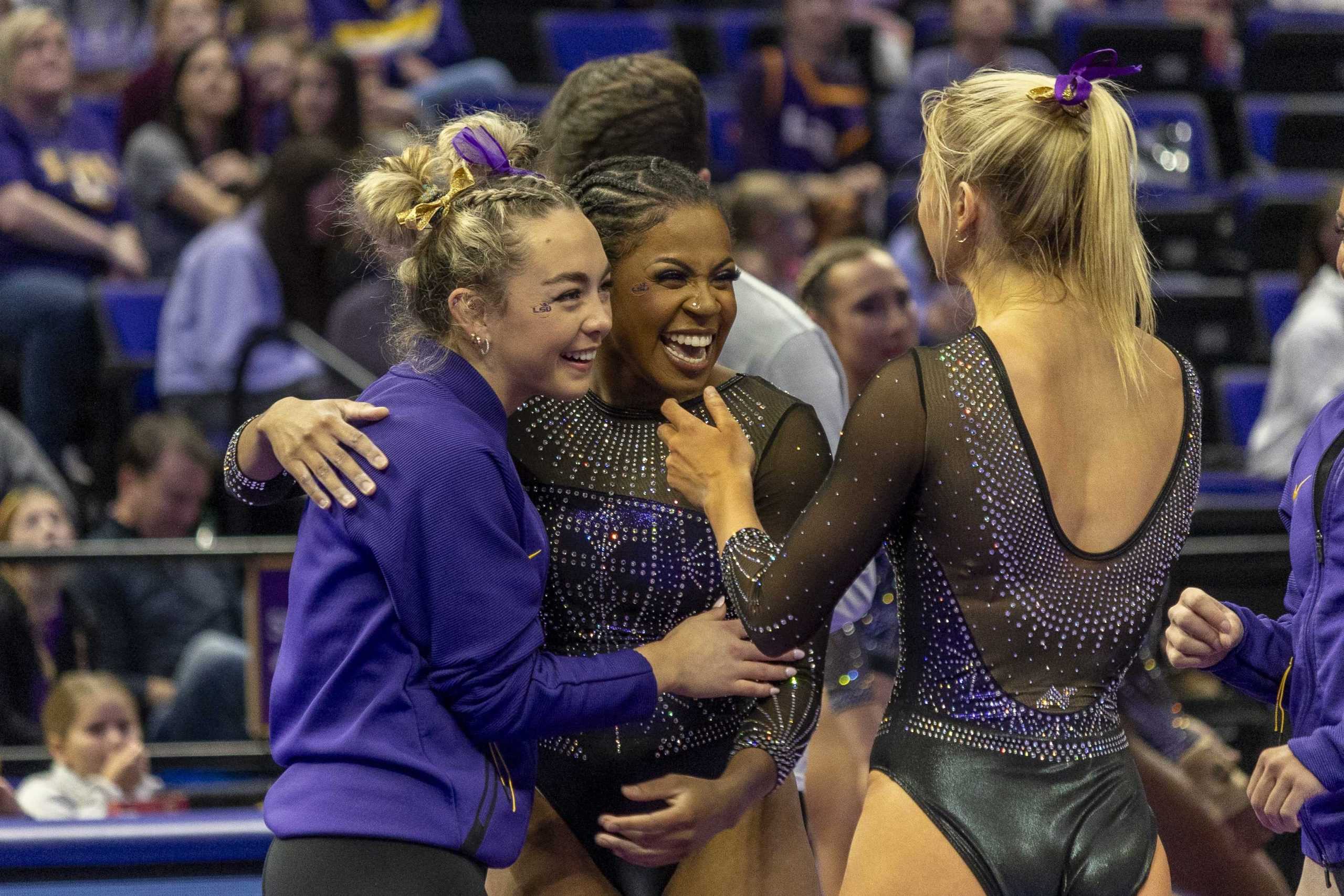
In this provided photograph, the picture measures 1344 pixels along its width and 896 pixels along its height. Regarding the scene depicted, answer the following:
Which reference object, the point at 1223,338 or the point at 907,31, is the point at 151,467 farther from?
the point at 907,31

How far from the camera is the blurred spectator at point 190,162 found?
5.76 m

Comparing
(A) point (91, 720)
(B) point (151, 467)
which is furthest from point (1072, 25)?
(A) point (91, 720)

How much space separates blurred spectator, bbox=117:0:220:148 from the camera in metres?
6.09

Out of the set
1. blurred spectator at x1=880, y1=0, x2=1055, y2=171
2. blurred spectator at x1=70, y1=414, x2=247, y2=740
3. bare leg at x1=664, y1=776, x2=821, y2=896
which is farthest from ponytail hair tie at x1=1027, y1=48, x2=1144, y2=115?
blurred spectator at x1=880, y1=0, x2=1055, y2=171

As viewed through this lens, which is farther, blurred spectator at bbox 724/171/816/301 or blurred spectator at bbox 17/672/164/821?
blurred spectator at bbox 724/171/816/301

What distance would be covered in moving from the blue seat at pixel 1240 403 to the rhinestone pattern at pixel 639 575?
433 centimetres

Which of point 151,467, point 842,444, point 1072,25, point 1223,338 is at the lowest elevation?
point 1223,338

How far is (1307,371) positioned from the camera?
5.27 meters

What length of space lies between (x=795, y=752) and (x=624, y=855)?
0.25 metres

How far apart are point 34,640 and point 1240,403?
14.2 feet

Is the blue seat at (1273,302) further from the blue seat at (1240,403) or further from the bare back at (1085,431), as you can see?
the bare back at (1085,431)

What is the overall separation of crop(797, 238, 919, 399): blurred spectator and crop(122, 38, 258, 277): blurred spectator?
280 centimetres

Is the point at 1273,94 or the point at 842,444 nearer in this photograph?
the point at 842,444

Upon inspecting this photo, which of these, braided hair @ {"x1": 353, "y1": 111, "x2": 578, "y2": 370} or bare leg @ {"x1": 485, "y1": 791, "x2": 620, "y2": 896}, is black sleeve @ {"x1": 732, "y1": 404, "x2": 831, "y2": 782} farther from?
braided hair @ {"x1": 353, "y1": 111, "x2": 578, "y2": 370}
